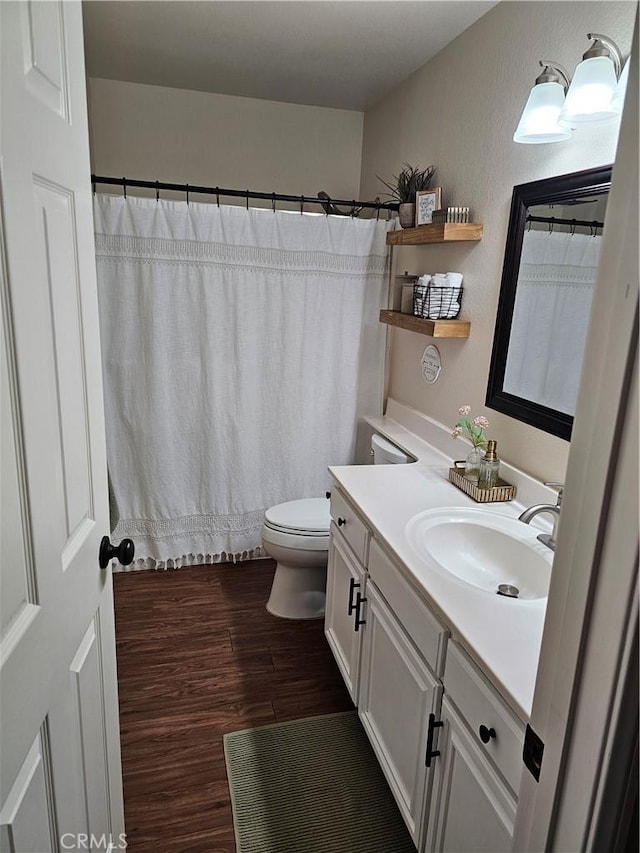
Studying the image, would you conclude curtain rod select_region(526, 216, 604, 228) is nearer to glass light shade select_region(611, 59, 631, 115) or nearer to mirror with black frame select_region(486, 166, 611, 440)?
mirror with black frame select_region(486, 166, 611, 440)

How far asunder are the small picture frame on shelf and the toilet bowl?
1354 mm

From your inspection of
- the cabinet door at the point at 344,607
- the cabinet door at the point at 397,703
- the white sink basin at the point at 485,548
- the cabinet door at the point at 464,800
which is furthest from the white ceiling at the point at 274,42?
the cabinet door at the point at 464,800

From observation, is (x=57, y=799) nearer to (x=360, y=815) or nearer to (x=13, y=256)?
(x=13, y=256)

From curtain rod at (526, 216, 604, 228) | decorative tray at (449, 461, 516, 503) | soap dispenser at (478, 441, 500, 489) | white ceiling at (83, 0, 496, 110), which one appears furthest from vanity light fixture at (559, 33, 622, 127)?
decorative tray at (449, 461, 516, 503)

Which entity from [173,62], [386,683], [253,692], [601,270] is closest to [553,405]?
[386,683]

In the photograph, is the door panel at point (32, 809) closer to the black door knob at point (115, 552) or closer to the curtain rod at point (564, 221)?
the black door knob at point (115, 552)

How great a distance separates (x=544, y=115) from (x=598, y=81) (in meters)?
0.20

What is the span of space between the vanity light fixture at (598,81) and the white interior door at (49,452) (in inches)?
46.8

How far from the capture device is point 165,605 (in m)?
2.70

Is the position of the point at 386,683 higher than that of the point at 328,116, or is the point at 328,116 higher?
the point at 328,116

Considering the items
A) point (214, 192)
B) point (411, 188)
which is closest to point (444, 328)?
point (411, 188)

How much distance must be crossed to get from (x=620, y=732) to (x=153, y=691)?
189 cm

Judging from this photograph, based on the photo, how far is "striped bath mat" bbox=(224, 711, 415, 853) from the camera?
5.31 feet

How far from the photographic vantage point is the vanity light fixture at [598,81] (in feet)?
4.68
